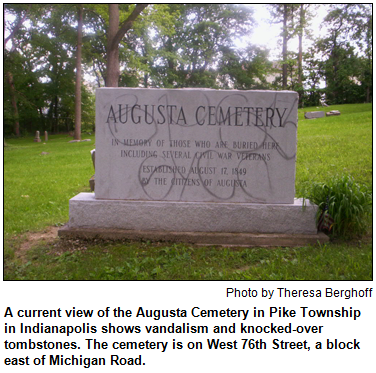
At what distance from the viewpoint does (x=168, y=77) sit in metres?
32.6

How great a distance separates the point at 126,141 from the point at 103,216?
1063mm

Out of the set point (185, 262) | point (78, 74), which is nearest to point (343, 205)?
point (185, 262)

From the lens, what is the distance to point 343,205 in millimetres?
4844

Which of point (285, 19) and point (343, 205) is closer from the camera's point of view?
point (343, 205)

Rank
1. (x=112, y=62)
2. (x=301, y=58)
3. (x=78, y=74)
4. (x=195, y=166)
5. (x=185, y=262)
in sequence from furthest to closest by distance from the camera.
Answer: (x=301, y=58) → (x=78, y=74) → (x=112, y=62) → (x=195, y=166) → (x=185, y=262)

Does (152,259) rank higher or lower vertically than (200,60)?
lower

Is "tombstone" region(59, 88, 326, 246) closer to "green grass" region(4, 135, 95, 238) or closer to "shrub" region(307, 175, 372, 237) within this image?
"shrub" region(307, 175, 372, 237)

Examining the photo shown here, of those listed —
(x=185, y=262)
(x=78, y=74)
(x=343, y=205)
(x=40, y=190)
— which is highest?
(x=78, y=74)

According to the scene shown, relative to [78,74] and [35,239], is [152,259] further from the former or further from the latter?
[78,74]

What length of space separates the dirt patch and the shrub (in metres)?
3.72

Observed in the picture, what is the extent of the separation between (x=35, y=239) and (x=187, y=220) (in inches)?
86.5

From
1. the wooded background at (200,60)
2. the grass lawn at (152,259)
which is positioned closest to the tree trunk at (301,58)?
the wooded background at (200,60)

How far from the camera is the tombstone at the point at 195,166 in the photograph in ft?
16.0

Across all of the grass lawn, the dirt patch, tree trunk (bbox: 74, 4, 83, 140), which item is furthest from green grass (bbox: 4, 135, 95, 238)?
tree trunk (bbox: 74, 4, 83, 140)
